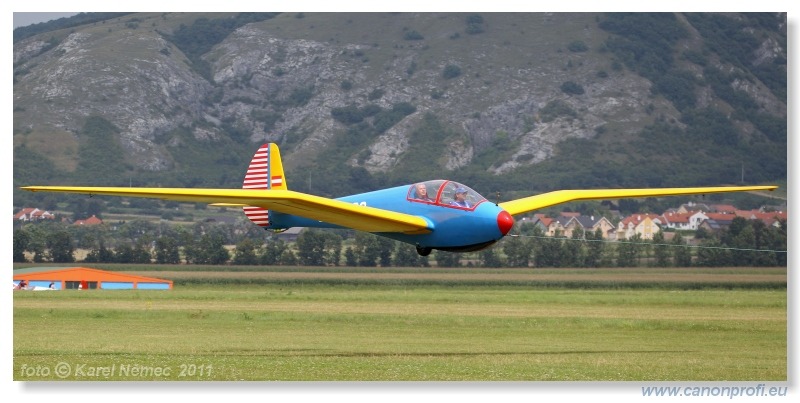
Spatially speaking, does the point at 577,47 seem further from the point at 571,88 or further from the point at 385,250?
the point at 385,250

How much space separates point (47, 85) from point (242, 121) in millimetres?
14155

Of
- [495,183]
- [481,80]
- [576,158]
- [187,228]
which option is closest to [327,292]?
[187,228]

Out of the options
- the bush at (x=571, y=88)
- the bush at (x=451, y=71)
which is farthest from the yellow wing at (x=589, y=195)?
the bush at (x=571, y=88)

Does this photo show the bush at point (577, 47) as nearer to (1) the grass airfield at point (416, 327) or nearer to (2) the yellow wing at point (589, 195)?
(1) the grass airfield at point (416, 327)

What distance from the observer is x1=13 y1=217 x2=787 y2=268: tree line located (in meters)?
49.4

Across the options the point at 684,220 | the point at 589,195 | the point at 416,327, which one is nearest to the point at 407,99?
the point at 684,220

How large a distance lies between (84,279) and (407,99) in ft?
134

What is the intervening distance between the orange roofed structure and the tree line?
3228 millimetres

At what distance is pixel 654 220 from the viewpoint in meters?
60.7

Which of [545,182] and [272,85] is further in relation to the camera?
[272,85]

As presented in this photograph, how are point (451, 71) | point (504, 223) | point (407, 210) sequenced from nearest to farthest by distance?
point (504, 223), point (407, 210), point (451, 71)

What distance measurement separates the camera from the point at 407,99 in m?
87.5

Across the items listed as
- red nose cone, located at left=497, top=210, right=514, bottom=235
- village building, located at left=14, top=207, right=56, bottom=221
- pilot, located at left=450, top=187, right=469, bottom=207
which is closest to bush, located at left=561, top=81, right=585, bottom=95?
village building, located at left=14, top=207, right=56, bottom=221
